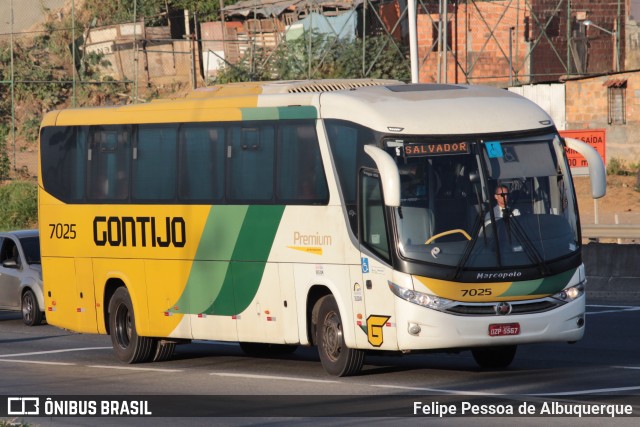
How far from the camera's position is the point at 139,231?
18.3 metres

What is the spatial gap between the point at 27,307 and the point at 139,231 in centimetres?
757

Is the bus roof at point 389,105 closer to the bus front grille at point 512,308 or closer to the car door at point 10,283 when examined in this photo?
the bus front grille at point 512,308

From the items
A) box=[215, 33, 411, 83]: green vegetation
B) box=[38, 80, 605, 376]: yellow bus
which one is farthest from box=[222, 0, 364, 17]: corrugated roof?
box=[38, 80, 605, 376]: yellow bus

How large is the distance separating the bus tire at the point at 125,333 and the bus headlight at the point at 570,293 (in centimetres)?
633

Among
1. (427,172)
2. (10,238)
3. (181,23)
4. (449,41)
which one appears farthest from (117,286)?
(181,23)

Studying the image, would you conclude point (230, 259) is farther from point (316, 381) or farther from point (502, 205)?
point (502, 205)

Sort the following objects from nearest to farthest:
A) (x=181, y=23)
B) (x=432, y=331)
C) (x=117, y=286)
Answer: (x=432, y=331) < (x=117, y=286) < (x=181, y=23)

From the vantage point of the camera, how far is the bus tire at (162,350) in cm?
1873

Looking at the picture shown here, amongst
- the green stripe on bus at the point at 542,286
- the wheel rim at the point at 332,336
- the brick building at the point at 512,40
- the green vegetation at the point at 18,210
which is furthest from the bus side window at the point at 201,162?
the brick building at the point at 512,40

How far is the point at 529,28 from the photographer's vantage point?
54938 millimetres

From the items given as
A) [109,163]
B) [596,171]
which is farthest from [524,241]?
[109,163]

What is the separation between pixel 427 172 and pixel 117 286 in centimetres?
622

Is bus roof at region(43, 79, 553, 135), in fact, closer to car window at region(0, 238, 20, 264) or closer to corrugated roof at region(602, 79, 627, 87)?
car window at region(0, 238, 20, 264)

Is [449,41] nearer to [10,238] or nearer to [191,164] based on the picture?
[10,238]
